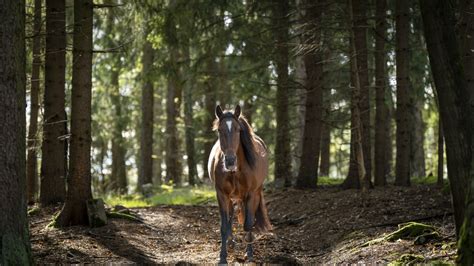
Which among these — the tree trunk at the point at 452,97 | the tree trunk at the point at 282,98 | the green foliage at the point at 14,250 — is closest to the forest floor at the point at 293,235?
the tree trunk at the point at 452,97

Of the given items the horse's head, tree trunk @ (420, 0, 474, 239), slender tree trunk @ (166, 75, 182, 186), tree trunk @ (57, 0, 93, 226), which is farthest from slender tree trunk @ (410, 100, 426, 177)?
tree trunk @ (420, 0, 474, 239)

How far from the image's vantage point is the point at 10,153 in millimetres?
6602

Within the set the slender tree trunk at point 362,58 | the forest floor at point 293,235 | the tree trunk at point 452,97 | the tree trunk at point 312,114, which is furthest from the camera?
the tree trunk at point 312,114

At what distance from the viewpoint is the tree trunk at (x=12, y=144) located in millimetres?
6500

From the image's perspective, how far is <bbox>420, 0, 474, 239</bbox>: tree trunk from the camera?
684 centimetres

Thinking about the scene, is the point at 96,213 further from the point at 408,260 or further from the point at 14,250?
the point at 408,260

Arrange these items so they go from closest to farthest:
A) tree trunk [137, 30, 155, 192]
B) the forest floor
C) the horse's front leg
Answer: the forest floor
the horse's front leg
tree trunk [137, 30, 155, 192]

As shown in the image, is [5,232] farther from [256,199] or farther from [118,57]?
[118,57]

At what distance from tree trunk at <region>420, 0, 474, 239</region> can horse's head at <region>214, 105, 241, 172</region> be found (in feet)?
10.5

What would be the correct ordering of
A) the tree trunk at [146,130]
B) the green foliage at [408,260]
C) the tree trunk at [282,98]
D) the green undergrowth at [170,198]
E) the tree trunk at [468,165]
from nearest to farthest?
the tree trunk at [468,165], the green foliage at [408,260], the tree trunk at [282,98], the green undergrowth at [170,198], the tree trunk at [146,130]

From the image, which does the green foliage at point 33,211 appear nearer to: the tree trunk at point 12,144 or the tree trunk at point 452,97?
the tree trunk at point 12,144

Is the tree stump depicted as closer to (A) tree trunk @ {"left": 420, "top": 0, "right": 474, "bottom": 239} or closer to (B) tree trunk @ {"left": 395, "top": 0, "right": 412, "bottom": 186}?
(A) tree trunk @ {"left": 420, "top": 0, "right": 474, "bottom": 239}

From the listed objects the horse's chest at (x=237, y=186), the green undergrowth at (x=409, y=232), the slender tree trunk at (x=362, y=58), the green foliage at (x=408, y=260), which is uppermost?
the slender tree trunk at (x=362, y=58)

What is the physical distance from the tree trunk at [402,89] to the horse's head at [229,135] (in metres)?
5.71
